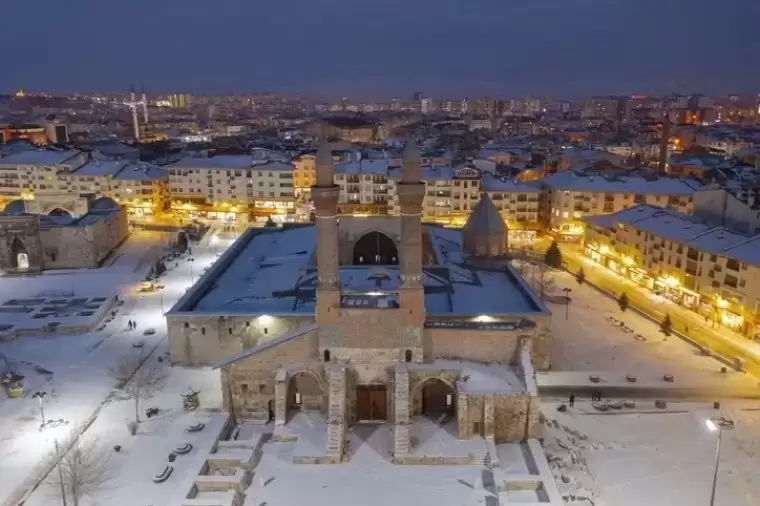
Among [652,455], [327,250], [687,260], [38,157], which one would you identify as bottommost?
[652,455]

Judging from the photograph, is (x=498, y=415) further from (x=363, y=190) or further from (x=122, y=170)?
(x=122, y=170)

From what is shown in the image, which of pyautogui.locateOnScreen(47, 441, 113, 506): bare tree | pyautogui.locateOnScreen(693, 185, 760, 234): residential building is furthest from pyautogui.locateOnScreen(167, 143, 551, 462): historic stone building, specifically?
pyautogui.locateOnScreen(693, 185, 760, 234): residential building

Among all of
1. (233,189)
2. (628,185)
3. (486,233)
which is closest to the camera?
(486,233)

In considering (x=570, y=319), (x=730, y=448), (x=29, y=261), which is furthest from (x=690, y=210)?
(x=29, y=261)

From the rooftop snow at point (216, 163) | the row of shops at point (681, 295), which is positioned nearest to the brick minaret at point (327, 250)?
the row of shops at point (681, 295)

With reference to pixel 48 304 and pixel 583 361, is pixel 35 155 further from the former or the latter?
pixel 583 361

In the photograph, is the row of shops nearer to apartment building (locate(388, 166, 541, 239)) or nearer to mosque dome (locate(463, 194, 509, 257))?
mosque dome (locate(463, 194, 509, 257))

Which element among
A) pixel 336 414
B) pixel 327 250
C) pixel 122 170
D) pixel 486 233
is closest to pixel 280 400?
pixel 336 414
